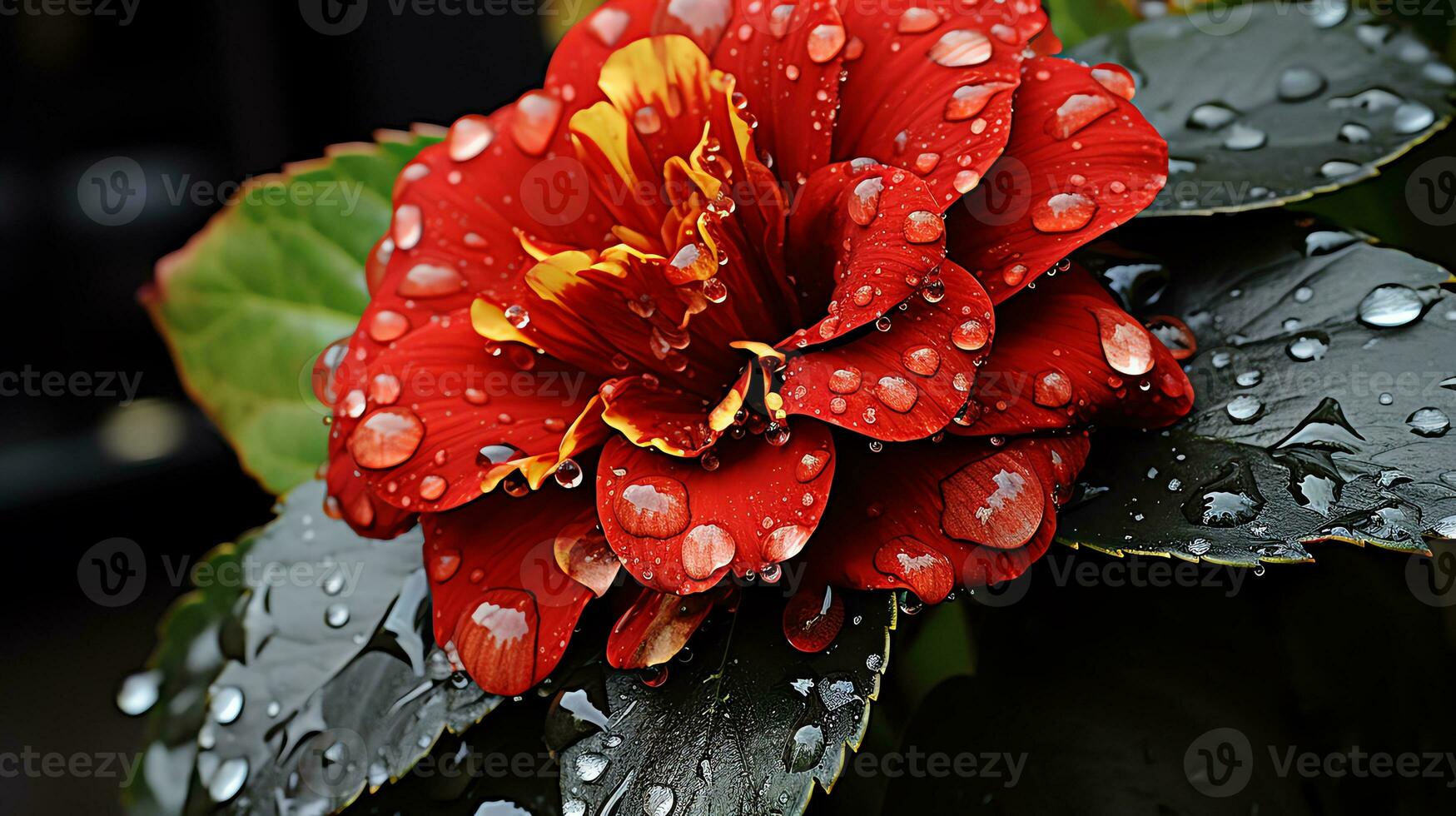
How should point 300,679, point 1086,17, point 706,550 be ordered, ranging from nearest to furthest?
point 706,550 → point 300,679 → point 1086,17

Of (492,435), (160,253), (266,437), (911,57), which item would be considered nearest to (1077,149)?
(911,57)

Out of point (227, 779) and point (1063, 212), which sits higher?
point (1063, 212)

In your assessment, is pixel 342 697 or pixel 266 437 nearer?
pixel 342 697

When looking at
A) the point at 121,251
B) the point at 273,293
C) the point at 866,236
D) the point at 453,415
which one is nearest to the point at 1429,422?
the point at 866,236

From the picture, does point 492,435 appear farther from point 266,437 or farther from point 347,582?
point 266,437

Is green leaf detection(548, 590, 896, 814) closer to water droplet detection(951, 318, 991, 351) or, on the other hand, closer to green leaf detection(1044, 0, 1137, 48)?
water droplet detection(951, 318, 991, 351)

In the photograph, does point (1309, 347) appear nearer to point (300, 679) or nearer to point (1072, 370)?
point (1072, 370)

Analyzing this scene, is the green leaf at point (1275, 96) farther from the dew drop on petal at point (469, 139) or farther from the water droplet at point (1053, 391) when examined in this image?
the dew drop on petal at point (469, 139)
